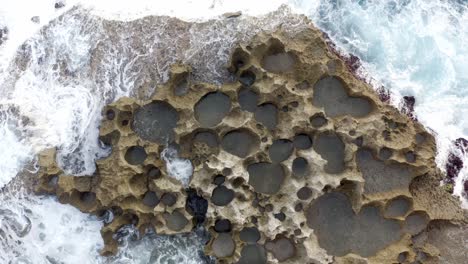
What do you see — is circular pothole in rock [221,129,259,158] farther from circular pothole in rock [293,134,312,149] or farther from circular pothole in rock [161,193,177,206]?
circular pothole in rock [161,193,177,206]

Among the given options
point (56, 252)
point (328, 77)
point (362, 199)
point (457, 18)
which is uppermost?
point (457, 18)

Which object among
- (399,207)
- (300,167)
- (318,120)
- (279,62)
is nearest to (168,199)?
(300,167)

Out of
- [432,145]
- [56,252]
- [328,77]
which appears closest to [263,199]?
[328,77]

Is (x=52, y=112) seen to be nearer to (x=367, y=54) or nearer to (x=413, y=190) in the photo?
(x=367, y=54)

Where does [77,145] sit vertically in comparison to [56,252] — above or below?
above

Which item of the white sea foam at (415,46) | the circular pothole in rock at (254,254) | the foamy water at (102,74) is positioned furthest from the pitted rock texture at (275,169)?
the white sea foam at (415,46)

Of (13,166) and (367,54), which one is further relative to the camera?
(367,54)
